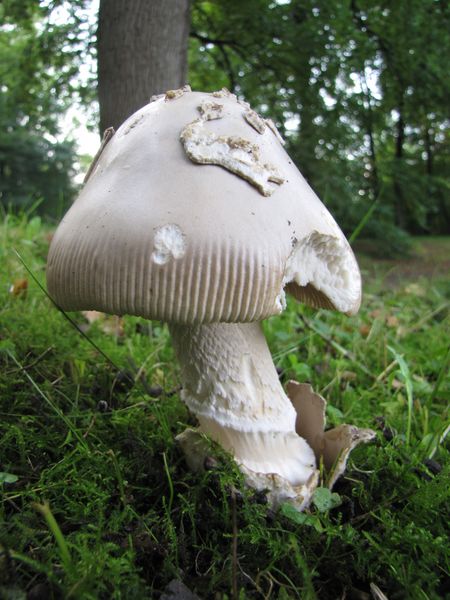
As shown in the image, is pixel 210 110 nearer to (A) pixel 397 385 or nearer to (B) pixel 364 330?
(A) pixel 397 385

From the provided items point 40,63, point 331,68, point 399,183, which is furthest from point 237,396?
point 399,183

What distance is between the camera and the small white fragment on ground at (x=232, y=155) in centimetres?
127

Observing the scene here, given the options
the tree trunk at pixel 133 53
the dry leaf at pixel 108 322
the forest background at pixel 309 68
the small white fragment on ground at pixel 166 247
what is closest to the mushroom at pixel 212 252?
the small white fragment on ground at pixel 166 247

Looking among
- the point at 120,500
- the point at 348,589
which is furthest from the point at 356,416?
the point at 120,500

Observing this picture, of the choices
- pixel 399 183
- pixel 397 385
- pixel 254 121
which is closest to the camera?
pixel 254 121

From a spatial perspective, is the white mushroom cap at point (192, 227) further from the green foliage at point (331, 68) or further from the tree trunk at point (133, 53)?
the green foliage at point (331, 68)

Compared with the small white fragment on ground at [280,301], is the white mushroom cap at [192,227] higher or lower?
higher

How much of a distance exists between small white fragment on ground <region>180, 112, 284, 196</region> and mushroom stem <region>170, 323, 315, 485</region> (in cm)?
50

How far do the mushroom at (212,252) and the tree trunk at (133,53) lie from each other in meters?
1.54

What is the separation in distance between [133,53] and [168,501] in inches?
101

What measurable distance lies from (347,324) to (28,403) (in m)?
2.12

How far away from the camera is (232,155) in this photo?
1.29m

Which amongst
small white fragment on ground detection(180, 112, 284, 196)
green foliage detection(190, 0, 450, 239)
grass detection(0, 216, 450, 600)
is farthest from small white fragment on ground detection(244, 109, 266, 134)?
green foliage detection(190, 0, 450, 239)

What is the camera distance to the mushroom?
46.6 inches
